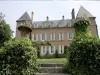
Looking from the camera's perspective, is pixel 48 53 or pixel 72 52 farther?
pixel 48 53

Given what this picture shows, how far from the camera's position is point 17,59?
376 inches

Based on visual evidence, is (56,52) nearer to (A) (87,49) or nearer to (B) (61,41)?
(B) (61,41)

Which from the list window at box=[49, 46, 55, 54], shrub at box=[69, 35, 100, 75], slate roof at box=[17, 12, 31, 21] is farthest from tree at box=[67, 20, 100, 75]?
slate roof at box=[17, 12, 31, 21]

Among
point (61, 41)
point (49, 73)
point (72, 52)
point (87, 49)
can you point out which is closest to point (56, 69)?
point (49, 73)

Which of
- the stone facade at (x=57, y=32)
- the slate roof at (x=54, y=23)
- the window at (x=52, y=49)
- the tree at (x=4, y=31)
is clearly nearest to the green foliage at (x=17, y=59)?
the tree at (x=4, y=31)

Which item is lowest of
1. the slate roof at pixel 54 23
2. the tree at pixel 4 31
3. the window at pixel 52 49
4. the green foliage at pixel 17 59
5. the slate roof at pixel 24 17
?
the green foliage at pixel 17 59

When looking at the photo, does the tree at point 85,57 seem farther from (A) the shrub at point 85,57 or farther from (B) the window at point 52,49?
(B) the window at point 52,49

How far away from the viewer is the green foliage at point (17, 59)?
30.9 ft

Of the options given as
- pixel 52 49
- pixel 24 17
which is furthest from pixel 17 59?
pixel 24 17

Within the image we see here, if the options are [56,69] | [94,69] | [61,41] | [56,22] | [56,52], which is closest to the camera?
[94,69]

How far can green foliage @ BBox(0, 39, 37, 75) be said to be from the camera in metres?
9.40

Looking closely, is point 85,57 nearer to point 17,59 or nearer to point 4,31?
point 17,59

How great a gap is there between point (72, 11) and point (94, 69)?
1466 inches

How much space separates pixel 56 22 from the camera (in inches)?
1753
